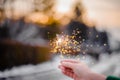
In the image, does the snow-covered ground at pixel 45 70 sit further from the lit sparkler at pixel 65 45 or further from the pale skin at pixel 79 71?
the pale skin at pixel 79 71

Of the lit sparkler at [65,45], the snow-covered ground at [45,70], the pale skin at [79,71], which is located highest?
the lit sparkler at [65,45]

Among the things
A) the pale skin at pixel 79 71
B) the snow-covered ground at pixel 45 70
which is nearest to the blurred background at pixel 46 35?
the snow-covered ground at pixel 45 70

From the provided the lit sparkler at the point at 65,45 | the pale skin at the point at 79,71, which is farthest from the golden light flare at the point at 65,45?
the pale skin at the point at 79,71

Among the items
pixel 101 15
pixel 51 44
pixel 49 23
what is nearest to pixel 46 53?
pixel 51 44

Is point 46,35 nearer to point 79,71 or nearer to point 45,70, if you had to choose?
point 45,70

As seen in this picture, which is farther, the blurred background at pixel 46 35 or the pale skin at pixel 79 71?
the blurred background at pixel 46 35

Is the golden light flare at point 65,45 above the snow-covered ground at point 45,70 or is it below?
above

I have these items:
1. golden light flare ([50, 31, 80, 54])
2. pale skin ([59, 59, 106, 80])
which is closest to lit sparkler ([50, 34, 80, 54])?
golden light flare ([50, 31, 80, 54])

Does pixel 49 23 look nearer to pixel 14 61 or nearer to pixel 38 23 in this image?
pixel 38 23
